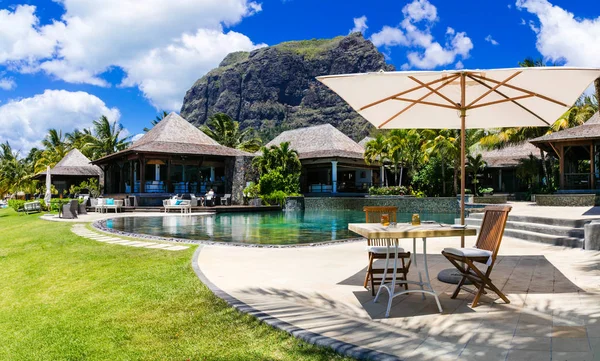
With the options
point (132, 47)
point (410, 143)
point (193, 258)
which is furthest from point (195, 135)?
point (193, 258)

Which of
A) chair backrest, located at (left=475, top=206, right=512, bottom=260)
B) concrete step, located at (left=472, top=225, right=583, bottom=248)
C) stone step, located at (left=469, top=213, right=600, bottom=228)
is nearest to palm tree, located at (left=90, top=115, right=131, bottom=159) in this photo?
stone step, located at (left=469, top=213, right=600, bottom=228)

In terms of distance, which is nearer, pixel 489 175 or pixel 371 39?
pixel 489 175

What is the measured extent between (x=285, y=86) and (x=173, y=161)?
86638 millimetres

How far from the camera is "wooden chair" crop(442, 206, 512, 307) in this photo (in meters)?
3.78

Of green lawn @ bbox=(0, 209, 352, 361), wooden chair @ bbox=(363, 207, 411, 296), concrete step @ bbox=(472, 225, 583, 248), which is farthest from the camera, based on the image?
concrete step @ bbox=(472, 225, 583, 248)

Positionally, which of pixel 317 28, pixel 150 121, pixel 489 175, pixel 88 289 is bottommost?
pixel 88 289

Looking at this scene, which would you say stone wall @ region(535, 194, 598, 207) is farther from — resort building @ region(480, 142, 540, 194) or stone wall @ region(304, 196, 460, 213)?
resort building @ region(480, 142, 540, 194)

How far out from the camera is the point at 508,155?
3127cm

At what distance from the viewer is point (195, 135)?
29.5m

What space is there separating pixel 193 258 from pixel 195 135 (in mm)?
24191

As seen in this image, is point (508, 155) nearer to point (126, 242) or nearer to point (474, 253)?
point (126, 242)

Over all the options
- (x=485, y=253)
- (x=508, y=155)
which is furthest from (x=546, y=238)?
(x=508, y=155)

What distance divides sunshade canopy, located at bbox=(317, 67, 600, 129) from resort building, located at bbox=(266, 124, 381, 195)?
23.1 meters

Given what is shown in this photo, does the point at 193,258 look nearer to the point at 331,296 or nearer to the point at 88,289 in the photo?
the point at 88,289
